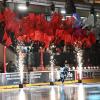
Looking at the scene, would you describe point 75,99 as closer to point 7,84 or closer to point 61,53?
point 7,84

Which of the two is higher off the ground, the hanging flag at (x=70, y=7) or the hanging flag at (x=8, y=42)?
the hanging flag at (x=70, y=7)

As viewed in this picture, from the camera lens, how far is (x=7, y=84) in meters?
24.5

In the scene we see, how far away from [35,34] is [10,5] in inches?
120

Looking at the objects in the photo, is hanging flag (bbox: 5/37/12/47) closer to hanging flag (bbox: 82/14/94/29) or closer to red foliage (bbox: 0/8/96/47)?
red foliage (bbox: 0/8/96/47)

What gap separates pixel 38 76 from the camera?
1024 inches

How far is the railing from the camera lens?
2455 centimetres

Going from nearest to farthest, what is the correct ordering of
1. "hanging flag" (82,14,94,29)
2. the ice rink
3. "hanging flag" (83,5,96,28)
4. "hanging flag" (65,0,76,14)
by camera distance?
the ice rink
"hanging flag" (65,0,76,14)
"hanging flag" (83,5,96,28)
"hanging flag" (82,14,94,29)

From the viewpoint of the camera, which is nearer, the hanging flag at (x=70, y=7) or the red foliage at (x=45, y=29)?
the hanging flag at (x=70, y=7)

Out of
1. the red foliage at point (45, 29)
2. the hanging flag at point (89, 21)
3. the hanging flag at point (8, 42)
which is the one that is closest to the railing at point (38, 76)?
the red foliage at point (45, 29)

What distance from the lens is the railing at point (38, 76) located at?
24.5 m

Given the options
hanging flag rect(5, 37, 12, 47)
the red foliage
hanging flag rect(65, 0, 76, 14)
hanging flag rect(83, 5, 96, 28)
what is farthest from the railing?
hanging flag rect(65, 0, 76, 14)

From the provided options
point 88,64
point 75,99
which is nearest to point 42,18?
point 88,64

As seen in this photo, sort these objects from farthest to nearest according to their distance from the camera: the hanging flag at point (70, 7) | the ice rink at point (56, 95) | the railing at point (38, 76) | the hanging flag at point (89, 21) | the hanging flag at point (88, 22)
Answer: the hanging flag at point (88, 22) → the hanging flag at point (89, 21) → the railing at point (38, 76) → the hanging flag at point (70, 7) → the ice rink at point (56, 95)

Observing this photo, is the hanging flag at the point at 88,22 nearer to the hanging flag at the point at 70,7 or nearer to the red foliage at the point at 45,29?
the red foliage at the point at 45,29
